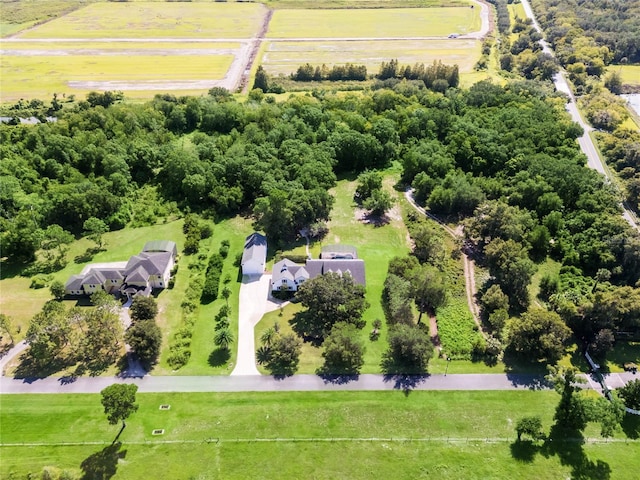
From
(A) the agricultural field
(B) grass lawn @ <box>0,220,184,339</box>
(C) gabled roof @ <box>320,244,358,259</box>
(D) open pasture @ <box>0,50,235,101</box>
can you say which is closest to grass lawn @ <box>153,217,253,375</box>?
(B) grass lawn @ <box>0,220,184,339</box>

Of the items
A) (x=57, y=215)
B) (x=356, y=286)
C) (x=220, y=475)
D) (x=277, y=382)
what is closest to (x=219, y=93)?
(x=57, y=215)

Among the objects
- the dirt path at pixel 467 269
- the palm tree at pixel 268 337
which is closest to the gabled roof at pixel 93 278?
the palm tree at pixel 268 337

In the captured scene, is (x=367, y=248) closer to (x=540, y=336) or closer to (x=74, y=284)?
(x=540, y=336)

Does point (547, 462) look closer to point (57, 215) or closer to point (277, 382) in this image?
point (277, 382)

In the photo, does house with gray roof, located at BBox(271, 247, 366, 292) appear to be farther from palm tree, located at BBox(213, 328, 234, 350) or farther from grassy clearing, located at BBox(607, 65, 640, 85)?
grassy clearing, located at BBox(607, 65, 640, 85)

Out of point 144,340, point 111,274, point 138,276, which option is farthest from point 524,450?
point 111,274

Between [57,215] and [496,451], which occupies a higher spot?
[57,215]
